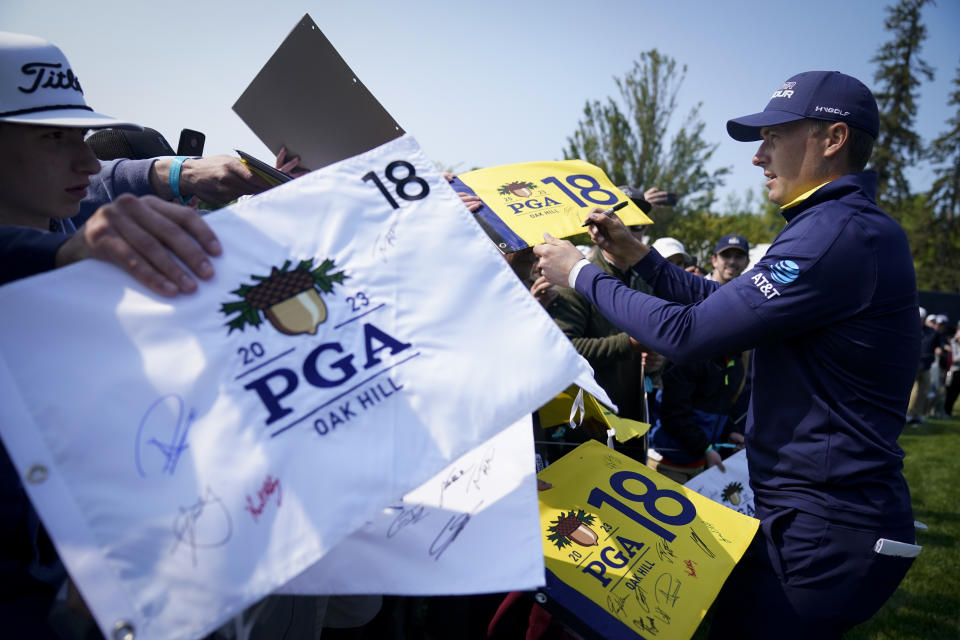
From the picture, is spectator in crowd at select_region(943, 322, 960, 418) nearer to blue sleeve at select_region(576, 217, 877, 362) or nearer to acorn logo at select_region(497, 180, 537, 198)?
blue sleeve at select_region(576, 217, 877, 362)

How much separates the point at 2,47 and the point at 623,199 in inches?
76.0

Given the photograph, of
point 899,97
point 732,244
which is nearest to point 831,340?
point 732,244

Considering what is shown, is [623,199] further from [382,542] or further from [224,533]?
[224,533]

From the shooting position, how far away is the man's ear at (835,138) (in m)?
1.89

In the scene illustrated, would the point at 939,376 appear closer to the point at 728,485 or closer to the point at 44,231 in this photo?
the point at 728,485

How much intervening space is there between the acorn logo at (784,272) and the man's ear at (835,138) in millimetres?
516

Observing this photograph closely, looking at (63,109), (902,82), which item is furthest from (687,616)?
(902,82)

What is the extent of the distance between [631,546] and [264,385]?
4.21ft

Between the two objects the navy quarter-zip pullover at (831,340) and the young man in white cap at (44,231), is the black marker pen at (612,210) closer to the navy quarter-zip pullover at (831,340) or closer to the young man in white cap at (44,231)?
the navy quarter-zip pullover at (831,340)

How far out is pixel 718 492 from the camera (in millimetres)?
2941

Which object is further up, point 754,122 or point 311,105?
point 311,105
